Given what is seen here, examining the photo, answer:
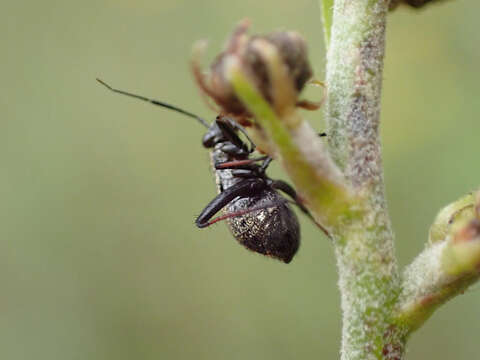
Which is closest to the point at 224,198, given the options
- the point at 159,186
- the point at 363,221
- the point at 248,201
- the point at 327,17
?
the point at 248,201

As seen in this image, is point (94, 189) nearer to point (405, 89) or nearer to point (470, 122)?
point (405, 89)

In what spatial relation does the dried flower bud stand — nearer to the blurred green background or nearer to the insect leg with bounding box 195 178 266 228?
the insect leg with bounding box 195 178 266 228

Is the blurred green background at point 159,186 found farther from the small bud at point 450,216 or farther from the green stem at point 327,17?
the small bud at point 450,216

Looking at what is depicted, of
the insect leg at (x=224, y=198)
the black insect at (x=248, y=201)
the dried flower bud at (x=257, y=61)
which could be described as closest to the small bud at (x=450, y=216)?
the dried flower bud at (x=257, y=61)

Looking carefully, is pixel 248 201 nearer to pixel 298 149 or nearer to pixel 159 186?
pixel 298 149

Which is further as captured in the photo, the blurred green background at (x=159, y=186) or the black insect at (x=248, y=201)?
the blurred green background at (x=159, y=186)

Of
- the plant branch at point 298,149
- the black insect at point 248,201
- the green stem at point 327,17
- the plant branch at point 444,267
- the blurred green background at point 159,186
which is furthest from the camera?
the blurred green background at point 159,186

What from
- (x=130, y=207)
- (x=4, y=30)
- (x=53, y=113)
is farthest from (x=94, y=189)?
(x=4, y=30)
